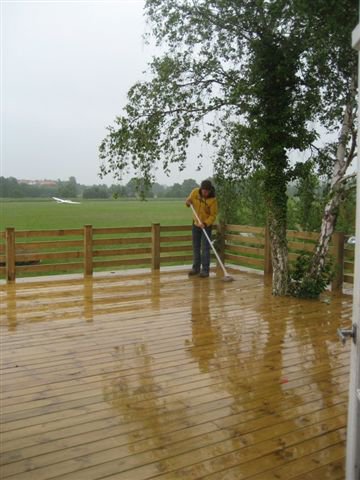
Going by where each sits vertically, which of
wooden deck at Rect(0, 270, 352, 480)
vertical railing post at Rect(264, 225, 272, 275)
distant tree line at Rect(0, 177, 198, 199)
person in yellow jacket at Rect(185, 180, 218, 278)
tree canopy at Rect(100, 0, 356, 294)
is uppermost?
tree canopy at Rect(100, 0, 356, 294)

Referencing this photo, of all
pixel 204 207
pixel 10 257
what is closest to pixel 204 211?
pixel 204 207

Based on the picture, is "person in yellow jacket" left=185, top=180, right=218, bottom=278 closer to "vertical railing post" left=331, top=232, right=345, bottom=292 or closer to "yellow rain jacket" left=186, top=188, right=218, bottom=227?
"yellow rain jacket" left=186, top=188, right=218, bottom=227

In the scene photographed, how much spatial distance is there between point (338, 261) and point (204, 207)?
7.42 ft

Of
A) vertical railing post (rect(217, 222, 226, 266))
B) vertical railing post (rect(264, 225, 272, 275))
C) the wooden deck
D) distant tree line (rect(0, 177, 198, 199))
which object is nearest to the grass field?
distant tree line (rect(0, 177, 198, 199))

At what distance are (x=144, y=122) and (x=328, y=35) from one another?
260cm

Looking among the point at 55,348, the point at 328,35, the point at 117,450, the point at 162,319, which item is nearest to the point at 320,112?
the point at 328,35

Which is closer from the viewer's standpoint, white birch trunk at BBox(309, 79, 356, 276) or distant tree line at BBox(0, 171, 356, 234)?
white birch trunk at BBox(309, 79, 356, 276)

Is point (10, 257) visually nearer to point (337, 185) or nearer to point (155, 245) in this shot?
point (155, 245)

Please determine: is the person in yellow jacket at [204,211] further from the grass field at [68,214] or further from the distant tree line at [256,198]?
the grass field at [68,214]

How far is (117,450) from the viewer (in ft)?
8.63

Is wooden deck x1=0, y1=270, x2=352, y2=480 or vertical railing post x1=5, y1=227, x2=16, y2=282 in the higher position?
vertical railing post x1=5, y1=227, x2=16, y2=282

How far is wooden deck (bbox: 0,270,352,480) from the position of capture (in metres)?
2.54

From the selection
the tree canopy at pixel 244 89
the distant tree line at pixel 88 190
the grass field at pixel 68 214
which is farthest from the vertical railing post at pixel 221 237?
the grass field at pixel 68 214

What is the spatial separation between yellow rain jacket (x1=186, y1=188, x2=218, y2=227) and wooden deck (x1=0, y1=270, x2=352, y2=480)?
6.67 ft
